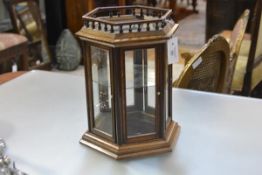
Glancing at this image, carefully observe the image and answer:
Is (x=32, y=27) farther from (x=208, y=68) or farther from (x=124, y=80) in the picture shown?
(x=124, y=80)

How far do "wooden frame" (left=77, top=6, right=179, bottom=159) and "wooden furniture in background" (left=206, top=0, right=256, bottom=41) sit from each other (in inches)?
131

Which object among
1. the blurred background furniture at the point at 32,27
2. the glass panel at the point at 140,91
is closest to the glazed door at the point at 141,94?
the glass panel at the point at 140,91

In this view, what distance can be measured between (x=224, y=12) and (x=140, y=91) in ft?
11.2

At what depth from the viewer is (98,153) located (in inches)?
40.4

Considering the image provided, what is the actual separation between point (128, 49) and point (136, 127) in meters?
0.21

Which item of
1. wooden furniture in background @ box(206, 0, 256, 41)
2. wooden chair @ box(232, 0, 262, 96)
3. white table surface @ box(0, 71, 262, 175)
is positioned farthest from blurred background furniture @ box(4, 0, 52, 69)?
white table surface @ box(0, 71, 262, 175)

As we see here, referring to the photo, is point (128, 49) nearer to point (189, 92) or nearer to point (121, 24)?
point (121, 24)

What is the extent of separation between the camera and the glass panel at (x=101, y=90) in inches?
38.0

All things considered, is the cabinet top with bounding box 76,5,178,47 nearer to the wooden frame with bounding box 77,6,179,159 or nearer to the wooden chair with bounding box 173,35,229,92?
the wooden frame with bounding box 77,6,179,159

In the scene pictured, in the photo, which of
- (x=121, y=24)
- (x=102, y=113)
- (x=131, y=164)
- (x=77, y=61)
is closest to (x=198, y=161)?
(x=131, y=164)

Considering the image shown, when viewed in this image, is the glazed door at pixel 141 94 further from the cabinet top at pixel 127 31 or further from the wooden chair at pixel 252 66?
the wooden chair at pixel 252 66

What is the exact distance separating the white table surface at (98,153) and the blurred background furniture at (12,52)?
1.84m

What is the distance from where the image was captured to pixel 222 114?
122cm

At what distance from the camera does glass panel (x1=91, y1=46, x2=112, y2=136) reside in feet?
3.17
